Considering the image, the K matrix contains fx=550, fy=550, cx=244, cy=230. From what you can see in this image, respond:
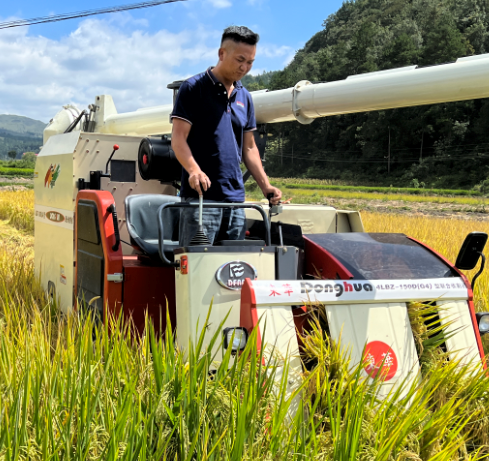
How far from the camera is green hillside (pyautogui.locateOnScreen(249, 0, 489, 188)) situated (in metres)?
59.2

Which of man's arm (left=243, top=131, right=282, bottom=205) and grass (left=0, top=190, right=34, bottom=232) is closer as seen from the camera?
man's arm (left=243, top=131, right=282, bottom=205)

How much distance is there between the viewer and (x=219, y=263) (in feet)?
8.45

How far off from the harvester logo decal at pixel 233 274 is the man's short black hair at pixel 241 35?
4.10 feet

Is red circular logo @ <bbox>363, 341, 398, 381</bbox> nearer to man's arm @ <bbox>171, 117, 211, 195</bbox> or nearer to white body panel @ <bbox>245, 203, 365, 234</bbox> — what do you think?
man's arm @ <bbox>171, 117, 211, 195</bbox>

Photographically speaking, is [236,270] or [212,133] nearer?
[236,270]

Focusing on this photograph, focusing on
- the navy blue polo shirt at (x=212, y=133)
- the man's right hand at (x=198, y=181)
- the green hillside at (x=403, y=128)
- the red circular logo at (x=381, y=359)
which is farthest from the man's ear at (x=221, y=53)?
the green hillside at (x=403, y=128)

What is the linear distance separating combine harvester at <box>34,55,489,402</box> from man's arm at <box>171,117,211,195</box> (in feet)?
0.63

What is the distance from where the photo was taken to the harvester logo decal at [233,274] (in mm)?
2564

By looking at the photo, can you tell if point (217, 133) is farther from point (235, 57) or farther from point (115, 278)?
point (115, 278)

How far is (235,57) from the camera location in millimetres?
3045

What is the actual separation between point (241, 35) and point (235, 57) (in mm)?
123

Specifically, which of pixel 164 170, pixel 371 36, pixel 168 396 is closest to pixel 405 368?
pixel 168 396

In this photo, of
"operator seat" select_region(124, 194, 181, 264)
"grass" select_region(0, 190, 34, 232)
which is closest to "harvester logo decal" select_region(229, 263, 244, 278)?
"operator seat" select_region(124, 194, 181, 264)

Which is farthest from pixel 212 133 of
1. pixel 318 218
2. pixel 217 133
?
pixel 318 218
